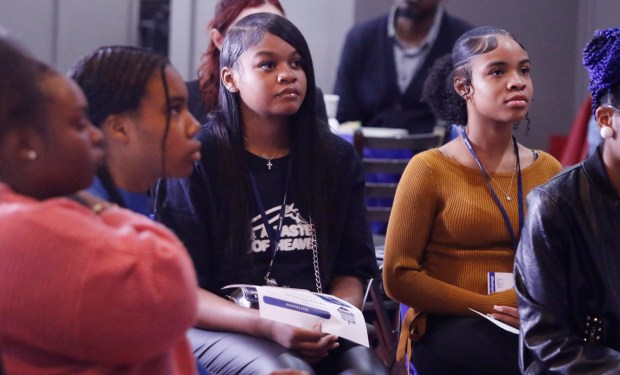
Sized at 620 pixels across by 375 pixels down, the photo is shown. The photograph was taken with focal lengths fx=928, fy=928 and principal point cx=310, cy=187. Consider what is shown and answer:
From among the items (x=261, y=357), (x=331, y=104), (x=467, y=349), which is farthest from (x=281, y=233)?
(x=331, y=104)

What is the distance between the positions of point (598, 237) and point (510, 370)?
48 cm

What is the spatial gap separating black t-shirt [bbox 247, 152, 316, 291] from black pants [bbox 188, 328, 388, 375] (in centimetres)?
21

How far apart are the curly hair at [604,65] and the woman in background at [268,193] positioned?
25.8 inches

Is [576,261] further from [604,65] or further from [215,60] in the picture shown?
[215,60]

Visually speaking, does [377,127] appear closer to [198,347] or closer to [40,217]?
[198,347]

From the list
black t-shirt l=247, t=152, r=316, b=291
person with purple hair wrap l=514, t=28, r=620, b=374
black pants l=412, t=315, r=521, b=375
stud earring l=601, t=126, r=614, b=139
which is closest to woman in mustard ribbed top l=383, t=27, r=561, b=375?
black pants l=412, t=315, r=521, b=375

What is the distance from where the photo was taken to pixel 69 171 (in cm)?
116

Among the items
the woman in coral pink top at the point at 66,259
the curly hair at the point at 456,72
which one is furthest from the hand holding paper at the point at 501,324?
the woman in coral pink top at the point at 66,259

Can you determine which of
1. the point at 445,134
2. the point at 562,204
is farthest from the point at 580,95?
the point at 562,204

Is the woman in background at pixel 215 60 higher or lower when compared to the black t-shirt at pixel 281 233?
higher

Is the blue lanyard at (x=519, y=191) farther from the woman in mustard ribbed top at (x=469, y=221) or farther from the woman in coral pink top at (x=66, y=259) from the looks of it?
the woman in coral pink top at (x=66, y=259)

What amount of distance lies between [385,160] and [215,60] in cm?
83

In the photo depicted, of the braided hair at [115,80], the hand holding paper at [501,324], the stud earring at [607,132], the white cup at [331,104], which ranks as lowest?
the white cup at [331,104]

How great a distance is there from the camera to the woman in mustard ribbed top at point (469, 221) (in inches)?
84.4
